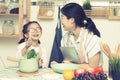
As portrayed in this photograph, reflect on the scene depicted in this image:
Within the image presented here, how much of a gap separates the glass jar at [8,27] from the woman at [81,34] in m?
0.90

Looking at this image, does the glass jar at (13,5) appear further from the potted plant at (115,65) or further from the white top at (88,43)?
the potted plant at (115,65)

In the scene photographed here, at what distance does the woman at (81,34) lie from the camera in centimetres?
238

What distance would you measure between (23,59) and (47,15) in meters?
1.49

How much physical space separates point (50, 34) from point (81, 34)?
36.0 inches

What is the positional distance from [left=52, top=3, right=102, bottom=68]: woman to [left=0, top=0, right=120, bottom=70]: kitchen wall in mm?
742

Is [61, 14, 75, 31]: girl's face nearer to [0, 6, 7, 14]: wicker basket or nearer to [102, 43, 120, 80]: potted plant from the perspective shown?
[102, 43, 120, 80]: potted plant

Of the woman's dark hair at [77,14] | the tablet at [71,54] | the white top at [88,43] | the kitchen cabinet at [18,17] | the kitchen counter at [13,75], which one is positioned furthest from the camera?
the kitchen cabinet at [18,17]

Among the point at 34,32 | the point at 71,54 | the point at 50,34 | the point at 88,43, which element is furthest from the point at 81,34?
the point at 50,34

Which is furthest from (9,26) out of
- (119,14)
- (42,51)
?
(119,14)

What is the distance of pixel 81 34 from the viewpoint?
2.50 metres

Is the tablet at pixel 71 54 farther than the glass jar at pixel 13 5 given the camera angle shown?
No

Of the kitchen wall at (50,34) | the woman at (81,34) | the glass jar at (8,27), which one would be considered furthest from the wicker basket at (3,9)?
the woman at (81,34)

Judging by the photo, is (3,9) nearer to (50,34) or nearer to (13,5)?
(13,5)

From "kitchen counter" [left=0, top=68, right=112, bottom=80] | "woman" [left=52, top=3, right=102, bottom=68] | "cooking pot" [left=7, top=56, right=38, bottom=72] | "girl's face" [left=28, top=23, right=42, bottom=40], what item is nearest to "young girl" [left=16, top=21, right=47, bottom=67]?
"girl's face" [left=28, top=23, right=42, bottom=40]
